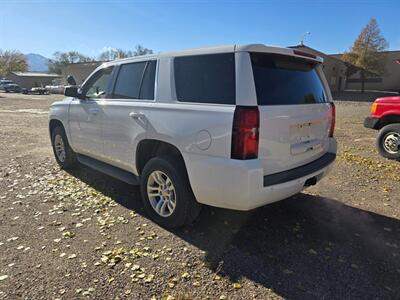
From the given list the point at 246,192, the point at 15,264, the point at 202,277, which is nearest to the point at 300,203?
the point at 246,192

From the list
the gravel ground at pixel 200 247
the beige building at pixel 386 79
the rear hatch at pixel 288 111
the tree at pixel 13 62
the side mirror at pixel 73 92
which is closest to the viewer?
the gravel ground at pixel 200 247

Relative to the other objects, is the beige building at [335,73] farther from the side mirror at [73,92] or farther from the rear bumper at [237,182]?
the rear bumper at [237,182]

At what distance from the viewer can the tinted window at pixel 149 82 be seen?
371cm

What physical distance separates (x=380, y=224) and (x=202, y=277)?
2468 millimetres

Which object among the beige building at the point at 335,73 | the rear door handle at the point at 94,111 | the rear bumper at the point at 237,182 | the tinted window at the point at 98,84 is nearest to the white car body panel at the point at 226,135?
the rear bumper at the point at 237,182

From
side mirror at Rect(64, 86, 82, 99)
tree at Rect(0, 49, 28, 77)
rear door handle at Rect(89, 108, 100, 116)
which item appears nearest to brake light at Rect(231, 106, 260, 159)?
rear door handle at Rect(89, 108, 100, 116)

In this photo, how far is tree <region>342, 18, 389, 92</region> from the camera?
142ft

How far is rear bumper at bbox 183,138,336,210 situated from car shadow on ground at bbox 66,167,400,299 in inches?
21.6

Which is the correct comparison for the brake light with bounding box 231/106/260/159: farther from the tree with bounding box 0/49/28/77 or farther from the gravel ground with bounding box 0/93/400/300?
the tree with bounding box 0/49/28/77

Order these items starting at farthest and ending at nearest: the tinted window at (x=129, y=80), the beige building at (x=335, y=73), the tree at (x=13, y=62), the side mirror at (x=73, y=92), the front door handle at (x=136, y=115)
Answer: the tree at (x=13, y=62) < the beige building at (x=335, y=73) < the side mirror at (x=73, y=92) < the tinted window at (x=129, y=80) < the front door handle at (x=136, y=115)

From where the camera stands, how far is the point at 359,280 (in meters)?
2.69

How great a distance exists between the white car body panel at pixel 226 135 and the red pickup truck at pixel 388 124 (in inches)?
140

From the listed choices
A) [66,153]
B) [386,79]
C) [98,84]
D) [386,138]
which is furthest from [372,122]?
[386,79]

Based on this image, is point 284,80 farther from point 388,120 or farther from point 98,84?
point 388,120
